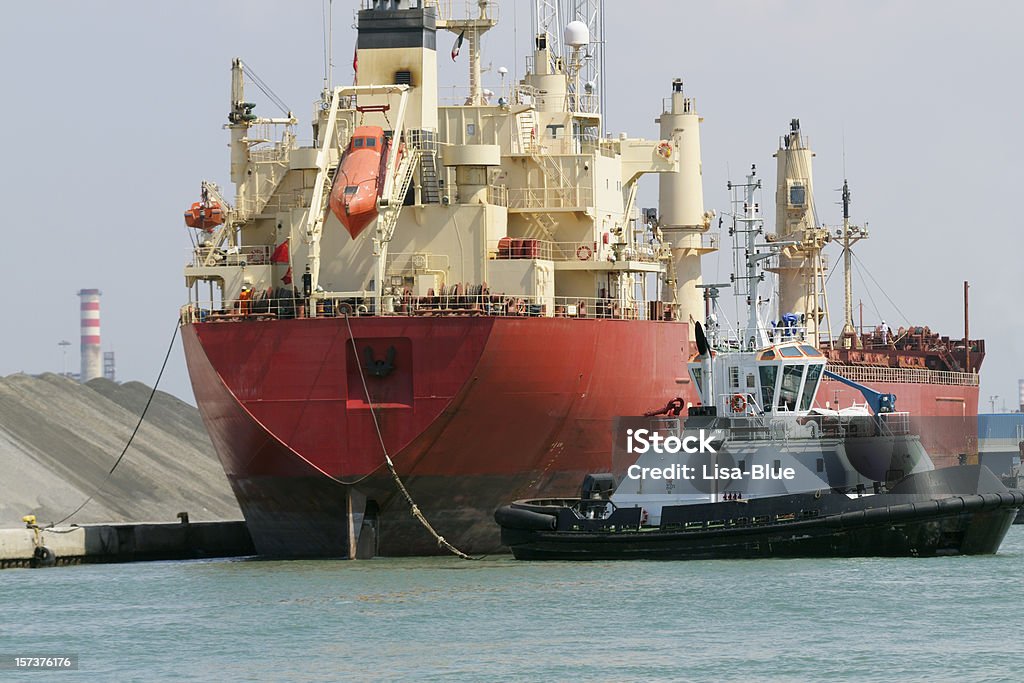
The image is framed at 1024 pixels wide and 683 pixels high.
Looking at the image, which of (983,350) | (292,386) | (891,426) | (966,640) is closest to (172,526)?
(292,386)

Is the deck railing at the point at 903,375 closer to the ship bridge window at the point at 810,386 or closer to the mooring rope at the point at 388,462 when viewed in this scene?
the ship bridge window at the point at 810,386

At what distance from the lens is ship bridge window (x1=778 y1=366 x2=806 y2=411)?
35.4 metres

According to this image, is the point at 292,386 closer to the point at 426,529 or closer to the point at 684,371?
the point at 426,529

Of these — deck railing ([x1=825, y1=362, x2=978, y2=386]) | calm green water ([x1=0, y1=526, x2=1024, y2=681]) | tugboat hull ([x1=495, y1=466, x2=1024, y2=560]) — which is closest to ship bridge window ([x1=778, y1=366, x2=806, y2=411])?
tugboat hull ([x1=495, y1=466, x2=1024, y2=560])

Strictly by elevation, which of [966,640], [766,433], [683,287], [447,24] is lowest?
[966,640]

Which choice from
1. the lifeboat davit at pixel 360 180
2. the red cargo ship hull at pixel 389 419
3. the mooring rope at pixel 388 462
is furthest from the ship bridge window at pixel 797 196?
the mooring rope at pixel 388 462

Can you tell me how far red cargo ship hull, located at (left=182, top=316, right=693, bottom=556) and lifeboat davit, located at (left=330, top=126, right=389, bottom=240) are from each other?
2.25m

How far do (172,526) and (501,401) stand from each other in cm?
837

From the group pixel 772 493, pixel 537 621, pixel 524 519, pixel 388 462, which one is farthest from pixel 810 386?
pixel 537 621

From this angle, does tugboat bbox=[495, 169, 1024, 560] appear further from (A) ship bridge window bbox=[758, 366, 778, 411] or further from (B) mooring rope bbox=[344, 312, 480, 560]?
(B) mooring rope bbox=[344, 312, 480, 560]

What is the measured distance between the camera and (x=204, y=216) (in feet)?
128

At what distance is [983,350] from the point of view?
67.9 m

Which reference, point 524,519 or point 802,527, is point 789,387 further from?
point 524,519

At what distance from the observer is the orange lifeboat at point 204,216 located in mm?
38875
